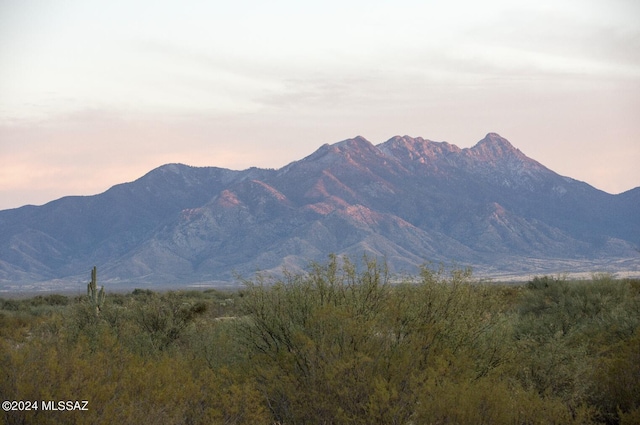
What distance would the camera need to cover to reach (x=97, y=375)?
1609 centimetres

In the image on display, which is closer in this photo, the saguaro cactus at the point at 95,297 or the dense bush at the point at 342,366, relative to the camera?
the dense bush at the point at 342,366

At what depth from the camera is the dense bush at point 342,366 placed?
15594 millimetres

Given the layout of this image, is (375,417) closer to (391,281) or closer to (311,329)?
(311,329)

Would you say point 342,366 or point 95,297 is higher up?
point 95,297

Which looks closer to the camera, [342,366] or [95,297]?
[342,366]

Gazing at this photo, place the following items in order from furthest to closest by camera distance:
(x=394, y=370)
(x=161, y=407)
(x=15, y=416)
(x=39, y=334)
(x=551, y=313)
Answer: (x=551, y=313)
(x=39, y=334)
(x=394, y=370)
(x=161, y=407)
(x=15, y=416)

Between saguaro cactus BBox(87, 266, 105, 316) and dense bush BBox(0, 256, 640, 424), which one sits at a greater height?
saguaro cactus BBox(87, 266, 105, 316)

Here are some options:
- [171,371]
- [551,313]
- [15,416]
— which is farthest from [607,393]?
[551,313]

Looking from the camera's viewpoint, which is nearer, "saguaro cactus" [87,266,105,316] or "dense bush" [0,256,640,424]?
"dense bush" [0,256,640,424]

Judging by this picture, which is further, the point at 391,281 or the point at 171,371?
the point at 391,281

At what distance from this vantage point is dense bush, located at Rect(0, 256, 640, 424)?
614 inches

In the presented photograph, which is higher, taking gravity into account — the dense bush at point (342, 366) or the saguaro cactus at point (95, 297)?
the saguaro cactus at point (95, 297)

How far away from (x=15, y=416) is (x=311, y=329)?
5951 mm

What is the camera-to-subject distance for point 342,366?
16.3 metres
